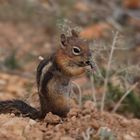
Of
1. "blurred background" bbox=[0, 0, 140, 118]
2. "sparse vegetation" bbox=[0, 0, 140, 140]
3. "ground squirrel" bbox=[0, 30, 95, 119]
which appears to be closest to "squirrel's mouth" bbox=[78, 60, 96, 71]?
"ground squirrel" bbox=[0, 30, 95, 119]

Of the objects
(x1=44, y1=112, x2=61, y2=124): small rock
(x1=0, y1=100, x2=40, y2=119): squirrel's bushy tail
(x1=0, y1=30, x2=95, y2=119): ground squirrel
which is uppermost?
(x1=0, y1=30, x2=95, y2=119): ground squirrel

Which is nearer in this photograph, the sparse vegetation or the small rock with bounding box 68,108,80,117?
the sparse vegetation

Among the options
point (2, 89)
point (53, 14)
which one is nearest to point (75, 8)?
point (53, 14)

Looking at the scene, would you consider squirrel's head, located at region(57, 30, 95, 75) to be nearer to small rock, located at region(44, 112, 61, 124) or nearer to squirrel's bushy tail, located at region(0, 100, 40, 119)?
small rock, located at region(44, 112, 61, 124)

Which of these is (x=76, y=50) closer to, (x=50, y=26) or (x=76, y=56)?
(x=76, y=56)

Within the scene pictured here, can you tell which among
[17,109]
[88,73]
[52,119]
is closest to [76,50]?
[52,119]

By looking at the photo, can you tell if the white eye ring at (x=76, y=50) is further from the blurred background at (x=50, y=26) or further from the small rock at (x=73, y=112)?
the blurred background at (x=50, y=26)

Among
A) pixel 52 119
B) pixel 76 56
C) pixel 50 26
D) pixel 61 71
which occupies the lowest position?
pixel 52 119

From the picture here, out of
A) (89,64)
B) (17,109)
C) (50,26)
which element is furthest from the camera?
(50,26)
